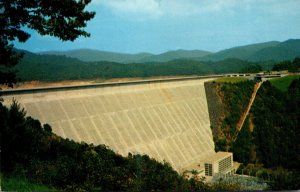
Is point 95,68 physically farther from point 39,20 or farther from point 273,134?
point 39,20

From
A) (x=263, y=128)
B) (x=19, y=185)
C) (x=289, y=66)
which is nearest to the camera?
(x=19, y=185)

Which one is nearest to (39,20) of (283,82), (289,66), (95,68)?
(283,82)

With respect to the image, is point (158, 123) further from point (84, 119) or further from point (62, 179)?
point (62, 179)

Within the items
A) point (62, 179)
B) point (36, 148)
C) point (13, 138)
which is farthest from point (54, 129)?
point (62, 179)

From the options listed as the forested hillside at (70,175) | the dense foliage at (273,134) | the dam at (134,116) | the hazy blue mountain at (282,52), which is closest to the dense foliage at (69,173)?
the forested hillside at (70,175)

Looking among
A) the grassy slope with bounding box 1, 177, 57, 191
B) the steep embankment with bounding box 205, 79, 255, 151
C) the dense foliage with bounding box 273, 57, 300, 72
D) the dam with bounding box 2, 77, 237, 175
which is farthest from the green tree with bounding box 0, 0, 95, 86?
the dense foliage with bounding box 273, 57, 300, 72

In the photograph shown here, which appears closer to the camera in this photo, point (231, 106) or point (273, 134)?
point (273, 134)
